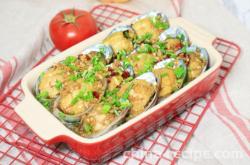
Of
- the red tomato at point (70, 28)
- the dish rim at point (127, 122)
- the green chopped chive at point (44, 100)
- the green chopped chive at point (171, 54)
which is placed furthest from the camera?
the red tomato at point (70, 28)

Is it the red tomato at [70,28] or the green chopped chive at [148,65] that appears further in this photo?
the red tomato at [70,28]

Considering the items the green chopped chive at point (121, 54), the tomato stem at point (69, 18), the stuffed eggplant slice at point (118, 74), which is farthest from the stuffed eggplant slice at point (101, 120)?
the tomato stem at point (69, 18)

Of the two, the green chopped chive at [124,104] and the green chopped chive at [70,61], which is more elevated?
the green chopped chive at [70,61]

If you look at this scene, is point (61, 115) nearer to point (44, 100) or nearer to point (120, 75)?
point (44, 100)

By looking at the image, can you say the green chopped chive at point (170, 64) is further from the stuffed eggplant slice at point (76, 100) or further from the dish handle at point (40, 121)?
the dish handle at point (40, 121)

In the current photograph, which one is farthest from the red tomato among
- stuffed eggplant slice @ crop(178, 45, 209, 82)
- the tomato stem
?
stuffed eggplant slice @ crop(178, 45, 209, 82)

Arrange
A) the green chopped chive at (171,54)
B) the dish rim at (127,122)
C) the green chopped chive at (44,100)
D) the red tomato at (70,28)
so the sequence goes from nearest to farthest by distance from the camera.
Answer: the dish rim at (127,122)
the green chopped chive at (44,100)
the green chopped chive at (171,54)
the red tomato at (70,28)

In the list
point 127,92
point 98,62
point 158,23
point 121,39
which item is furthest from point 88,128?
point 158,23

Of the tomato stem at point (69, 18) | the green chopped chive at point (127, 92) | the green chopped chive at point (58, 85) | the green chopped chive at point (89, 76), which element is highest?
the tomato stem at point (69, 18)
